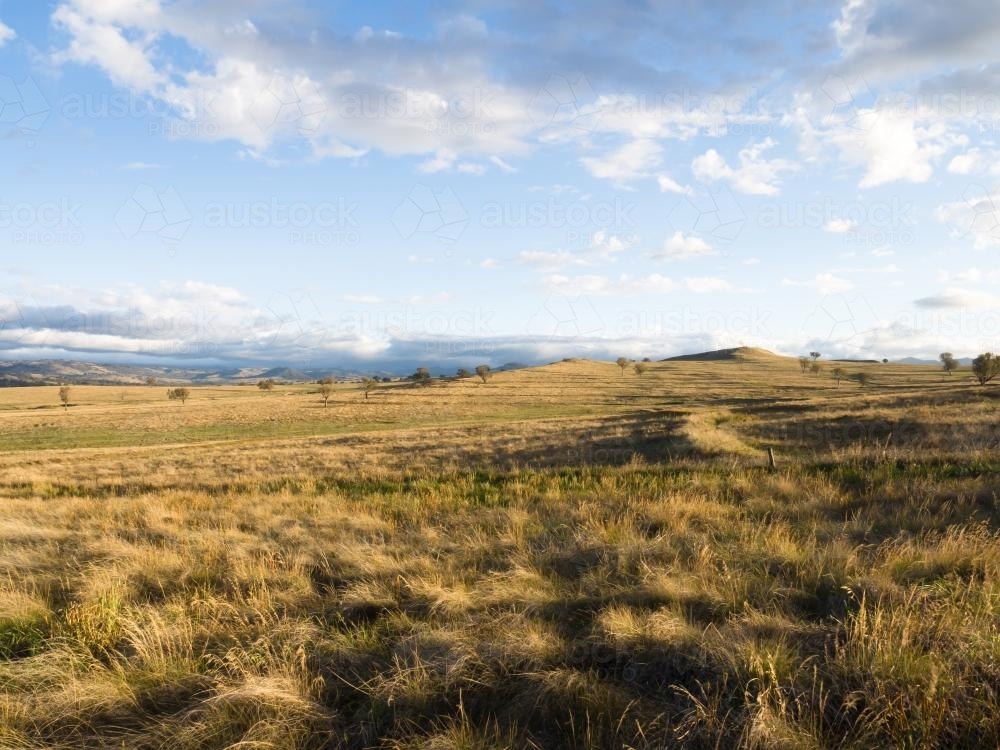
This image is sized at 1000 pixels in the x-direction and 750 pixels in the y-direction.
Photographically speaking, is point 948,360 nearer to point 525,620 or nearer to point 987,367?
point 987,367

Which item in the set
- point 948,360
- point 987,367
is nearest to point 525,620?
point 987,367

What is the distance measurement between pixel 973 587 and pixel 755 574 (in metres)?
1.73

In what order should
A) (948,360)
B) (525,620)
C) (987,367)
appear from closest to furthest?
(525,620), (987,367), (948,360)

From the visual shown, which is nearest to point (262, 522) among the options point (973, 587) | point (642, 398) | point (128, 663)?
point (128, 663)

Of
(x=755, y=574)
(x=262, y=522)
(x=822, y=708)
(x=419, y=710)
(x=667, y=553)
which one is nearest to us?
(x=822, y=708)

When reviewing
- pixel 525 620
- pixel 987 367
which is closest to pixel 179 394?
pixel 525 620

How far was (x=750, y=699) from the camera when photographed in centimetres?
347

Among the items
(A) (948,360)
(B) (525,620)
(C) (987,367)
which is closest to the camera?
(B) (525,620)

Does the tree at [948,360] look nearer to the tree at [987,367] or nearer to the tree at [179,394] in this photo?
the tree at [987,367]

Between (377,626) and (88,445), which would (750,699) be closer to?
(377,626)

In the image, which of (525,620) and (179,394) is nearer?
(525,620)

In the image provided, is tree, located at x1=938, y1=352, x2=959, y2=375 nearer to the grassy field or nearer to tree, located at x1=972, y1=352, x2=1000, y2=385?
tree, located at x1=972, y1=352, x2=1000, y2=385

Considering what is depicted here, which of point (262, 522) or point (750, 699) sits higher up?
point (750, 699)

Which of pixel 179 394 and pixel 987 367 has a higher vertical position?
pixel 987 367
